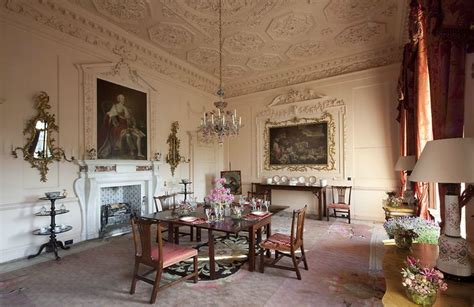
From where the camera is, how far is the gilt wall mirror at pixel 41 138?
164 inches

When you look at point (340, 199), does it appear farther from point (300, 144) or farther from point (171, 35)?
point (171, 35)

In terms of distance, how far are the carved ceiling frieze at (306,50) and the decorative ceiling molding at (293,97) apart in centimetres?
111

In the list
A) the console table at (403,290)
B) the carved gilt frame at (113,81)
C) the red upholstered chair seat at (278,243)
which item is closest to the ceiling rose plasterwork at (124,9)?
the carved gilt frame at (113,81)

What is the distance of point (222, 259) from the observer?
388 cm

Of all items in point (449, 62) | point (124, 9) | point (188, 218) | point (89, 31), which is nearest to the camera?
point (449, 62)

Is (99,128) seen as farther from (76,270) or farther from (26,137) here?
(76,270)

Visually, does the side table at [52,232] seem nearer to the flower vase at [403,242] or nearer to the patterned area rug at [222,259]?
the patterned area rug at [222,259]

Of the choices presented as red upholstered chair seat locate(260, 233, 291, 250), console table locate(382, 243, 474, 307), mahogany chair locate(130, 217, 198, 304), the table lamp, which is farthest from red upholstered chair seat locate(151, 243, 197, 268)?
the table lamp

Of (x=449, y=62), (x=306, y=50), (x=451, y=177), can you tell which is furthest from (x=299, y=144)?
(x=451, y=177)

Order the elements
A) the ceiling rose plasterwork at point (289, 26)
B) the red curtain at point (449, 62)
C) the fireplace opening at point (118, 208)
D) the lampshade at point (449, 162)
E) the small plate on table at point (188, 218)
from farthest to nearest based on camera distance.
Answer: the fireplace opening at point (118, 208) → the ceiling rose plasterwork at point (289, 26) → the small plate on table at point (188, 218) → the red curtain at point (449, 62) → the lampshade at point (449, 162)

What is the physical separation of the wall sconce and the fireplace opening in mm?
1117

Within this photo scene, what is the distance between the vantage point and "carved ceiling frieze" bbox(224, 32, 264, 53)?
18.2 ft

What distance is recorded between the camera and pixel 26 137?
4141mm

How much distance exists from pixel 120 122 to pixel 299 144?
498 cm
